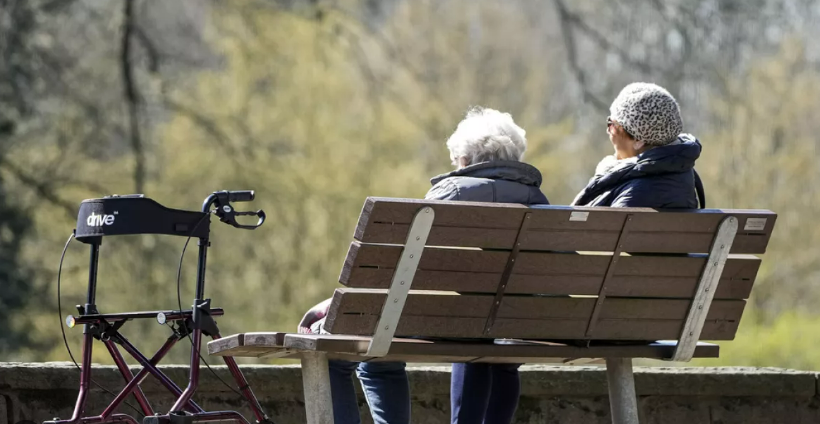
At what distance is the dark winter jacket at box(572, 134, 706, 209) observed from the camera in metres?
4.41

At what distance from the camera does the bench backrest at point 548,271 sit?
3.96m

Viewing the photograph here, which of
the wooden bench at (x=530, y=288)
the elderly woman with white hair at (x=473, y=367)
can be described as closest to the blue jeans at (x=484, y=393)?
the elderly woman with white hair at (x=473, y=367)

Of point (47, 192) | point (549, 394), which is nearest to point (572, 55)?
point (47, 192)

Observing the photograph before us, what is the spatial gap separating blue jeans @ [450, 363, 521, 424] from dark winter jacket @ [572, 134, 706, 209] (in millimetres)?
763

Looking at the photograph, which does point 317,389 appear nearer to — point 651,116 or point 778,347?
point 651,116

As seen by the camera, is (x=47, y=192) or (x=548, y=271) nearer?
(x=548, y=271)

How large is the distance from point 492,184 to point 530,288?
1.50ft

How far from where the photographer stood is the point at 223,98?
19031 mm

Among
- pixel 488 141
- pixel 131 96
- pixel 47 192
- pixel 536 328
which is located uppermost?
pixel 131 96

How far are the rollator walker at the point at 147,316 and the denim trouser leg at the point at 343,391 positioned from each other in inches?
10.5

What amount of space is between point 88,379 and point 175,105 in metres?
12.2

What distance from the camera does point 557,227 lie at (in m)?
4.14

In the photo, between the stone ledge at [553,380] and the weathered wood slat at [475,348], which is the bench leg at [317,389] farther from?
the stone ledge at [553,380]

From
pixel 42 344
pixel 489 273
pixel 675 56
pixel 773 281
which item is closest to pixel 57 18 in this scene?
pixel 42 344
